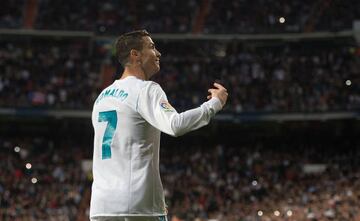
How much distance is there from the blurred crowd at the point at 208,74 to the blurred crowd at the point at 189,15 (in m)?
0.82

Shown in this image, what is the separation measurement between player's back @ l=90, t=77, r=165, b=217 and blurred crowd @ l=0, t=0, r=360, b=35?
28.0 metres

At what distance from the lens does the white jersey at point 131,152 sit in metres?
4.16

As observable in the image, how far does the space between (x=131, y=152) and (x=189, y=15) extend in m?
29.6

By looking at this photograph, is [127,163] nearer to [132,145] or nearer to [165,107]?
[132,145]

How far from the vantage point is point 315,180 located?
26688 mm

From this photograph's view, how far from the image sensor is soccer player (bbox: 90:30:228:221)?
4156 millimetres

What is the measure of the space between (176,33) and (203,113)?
28.2m

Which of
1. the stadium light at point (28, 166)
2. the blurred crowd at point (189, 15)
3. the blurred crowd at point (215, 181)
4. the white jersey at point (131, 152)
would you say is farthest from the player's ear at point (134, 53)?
the blurred crowd at point (189, 15)

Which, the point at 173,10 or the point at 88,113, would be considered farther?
the point at 173,10

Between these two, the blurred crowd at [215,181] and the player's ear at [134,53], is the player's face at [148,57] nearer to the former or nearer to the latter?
the player's ear at [134,53]

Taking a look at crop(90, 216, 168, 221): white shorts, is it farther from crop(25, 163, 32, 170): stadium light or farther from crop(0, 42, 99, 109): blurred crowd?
crop(0, 42, 99, 109): blurred crowd

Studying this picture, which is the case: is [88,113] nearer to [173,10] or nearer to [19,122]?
[19,122]

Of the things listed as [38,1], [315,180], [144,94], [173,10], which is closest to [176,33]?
[173,10]

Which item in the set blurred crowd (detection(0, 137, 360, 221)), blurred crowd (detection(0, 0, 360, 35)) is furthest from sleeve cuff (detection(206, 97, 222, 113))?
blurred crowd (detection(0, 0, 360, 35))
